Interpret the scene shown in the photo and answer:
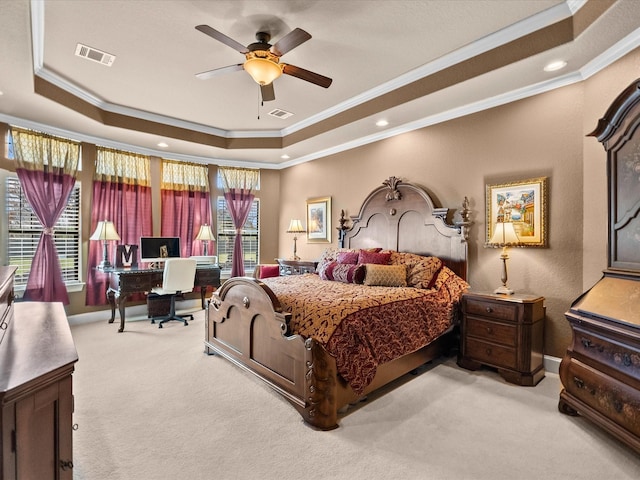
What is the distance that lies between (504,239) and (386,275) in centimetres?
120

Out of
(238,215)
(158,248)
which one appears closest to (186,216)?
(158,248)

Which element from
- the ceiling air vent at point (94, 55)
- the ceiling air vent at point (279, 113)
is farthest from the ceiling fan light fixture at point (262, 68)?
the ceiling air vent at point (279, 113)

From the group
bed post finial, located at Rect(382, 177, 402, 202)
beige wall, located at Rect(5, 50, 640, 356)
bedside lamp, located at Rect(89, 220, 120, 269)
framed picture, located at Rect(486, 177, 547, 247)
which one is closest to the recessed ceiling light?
beige wall, located at Rect(5, 50, 640, 356)

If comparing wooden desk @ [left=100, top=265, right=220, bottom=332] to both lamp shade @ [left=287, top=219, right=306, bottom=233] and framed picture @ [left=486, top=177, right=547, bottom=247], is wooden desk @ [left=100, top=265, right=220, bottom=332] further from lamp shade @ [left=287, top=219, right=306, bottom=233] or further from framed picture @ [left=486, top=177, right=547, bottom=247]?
framed picture @ [left=486, top=177, right=547, bottom=247]

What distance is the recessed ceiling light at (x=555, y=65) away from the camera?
2.83 m

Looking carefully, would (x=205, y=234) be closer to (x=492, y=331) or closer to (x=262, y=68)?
(x=262, y=68)

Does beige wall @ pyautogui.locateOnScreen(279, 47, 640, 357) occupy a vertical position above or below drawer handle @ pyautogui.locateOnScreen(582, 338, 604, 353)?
above

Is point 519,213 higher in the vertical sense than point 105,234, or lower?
higher

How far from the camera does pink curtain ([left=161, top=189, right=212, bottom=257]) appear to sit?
567cm

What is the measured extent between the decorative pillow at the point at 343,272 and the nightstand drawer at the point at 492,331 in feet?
3.92

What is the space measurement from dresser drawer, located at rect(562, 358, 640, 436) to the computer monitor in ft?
17.1

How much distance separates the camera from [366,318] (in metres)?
2.47

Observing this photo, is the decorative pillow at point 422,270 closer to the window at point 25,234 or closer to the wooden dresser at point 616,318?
the wooden dresser at point 616,318

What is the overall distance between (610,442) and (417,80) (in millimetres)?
3445
